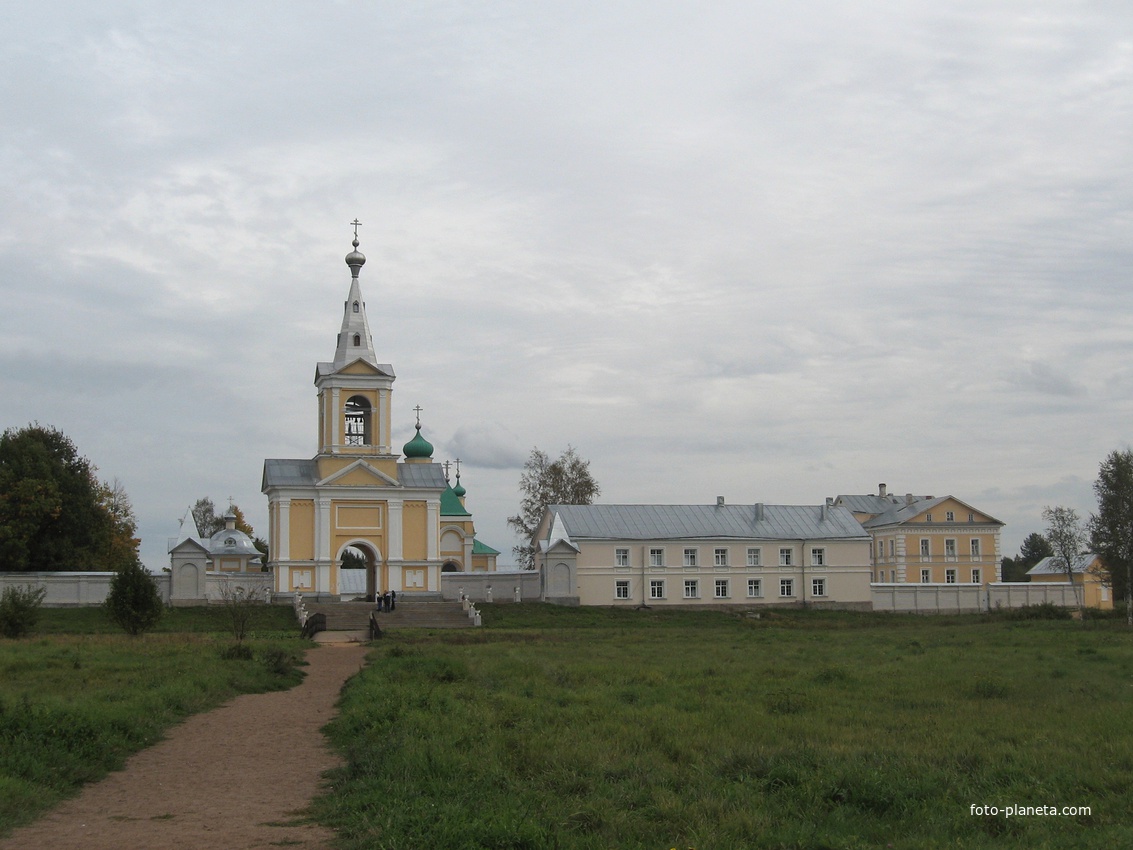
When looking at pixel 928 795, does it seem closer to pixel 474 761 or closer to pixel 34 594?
pixel 474 761

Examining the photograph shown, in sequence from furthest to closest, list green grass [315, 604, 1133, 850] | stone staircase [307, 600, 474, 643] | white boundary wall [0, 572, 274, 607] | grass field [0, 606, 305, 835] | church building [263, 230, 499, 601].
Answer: church building [263, 230, 499, 601]
white boundary wall [0, 572, 274, 607]
stone staircase [307, 600, 474, 643]
grass field [0, 606, 305, 835]
green grass [315, 604, 1133, 850]

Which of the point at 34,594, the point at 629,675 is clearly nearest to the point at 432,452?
the point at 34,594

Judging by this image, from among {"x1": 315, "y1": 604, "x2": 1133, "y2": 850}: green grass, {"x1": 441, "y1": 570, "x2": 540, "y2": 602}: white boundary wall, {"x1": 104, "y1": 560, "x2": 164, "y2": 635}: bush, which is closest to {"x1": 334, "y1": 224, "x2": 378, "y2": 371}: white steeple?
{"x1": 441, "y1": 570, "x2": 540, "y2": 602}: white boundary wall

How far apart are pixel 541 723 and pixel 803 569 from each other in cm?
4926

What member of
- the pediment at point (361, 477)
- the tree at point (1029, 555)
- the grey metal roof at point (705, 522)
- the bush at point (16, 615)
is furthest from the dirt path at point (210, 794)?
the tree at point (1029, 555)

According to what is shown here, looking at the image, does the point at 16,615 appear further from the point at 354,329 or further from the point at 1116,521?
the point at 1116,521

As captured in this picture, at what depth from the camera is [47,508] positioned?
56.4m

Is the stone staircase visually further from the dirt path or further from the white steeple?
the dirt path

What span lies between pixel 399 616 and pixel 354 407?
493 inches

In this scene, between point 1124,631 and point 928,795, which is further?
point 1124,631

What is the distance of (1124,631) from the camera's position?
129ft

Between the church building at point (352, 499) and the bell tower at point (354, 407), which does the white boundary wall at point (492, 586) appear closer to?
the church building at point (352, 499)

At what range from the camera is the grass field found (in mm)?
11938

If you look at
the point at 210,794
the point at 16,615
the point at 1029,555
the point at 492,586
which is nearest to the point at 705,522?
the point at 492,586
